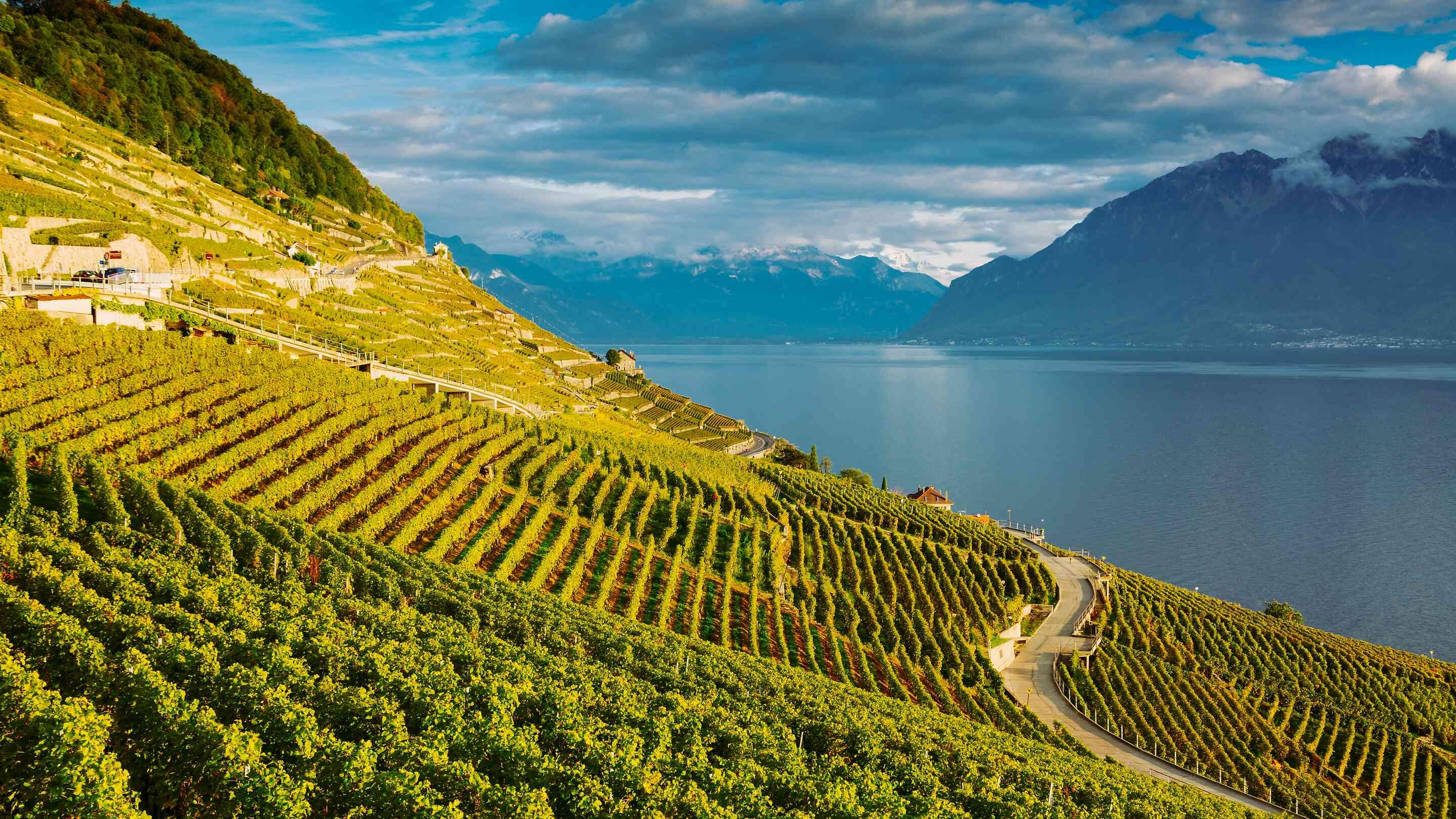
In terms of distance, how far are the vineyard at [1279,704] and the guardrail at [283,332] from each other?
44962 millimetres

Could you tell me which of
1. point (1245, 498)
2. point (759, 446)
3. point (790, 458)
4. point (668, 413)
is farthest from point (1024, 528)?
point (668, 413)

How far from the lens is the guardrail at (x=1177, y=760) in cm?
4681

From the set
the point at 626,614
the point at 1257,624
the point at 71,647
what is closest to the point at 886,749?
the point at 626,614

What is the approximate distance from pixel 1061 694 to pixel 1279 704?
701 inches

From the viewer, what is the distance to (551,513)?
47.5 m

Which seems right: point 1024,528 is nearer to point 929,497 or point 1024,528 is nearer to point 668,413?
point 929,497

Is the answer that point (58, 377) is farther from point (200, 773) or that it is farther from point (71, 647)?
point (200, 773)

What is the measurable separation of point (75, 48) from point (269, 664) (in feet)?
386

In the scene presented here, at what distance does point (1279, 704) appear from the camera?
61281mm

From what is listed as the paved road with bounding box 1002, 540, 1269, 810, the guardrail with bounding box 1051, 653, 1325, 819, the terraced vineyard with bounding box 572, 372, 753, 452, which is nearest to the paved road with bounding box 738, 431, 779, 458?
the terraced vineyard with bounding box 572, 372, 753, 452

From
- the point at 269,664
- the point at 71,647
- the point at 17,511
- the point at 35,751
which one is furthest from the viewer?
the point at 17,511

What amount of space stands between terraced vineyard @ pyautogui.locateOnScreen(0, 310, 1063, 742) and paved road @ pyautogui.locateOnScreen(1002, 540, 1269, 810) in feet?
9.40

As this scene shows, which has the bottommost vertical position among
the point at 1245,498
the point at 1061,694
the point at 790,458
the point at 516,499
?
the point at 1061,694

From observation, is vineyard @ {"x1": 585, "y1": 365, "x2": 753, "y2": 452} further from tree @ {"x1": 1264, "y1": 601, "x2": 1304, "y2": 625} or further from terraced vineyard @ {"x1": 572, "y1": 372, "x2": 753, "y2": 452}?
tree @ {"x1": 1264, "y1": 601, "x2": 1304, "y2": 625}
